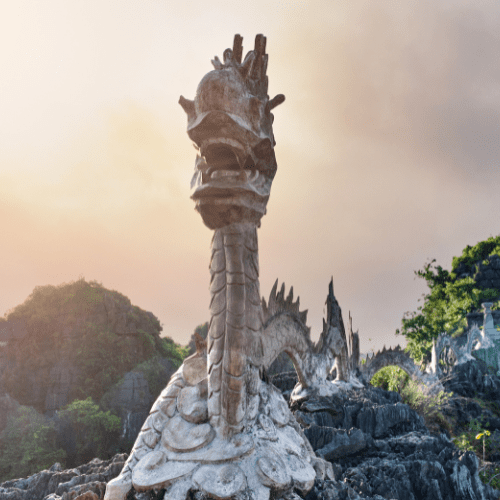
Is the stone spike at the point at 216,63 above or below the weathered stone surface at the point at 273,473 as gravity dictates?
above

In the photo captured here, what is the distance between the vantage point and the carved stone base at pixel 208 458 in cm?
231

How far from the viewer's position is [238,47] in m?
3.10

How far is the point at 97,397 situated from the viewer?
661 inches

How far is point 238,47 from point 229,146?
1.05 m

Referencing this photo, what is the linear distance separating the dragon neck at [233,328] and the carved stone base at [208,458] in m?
0.12

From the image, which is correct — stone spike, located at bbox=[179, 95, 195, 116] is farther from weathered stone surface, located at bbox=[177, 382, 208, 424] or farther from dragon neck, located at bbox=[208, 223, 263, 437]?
weathered stone surface, located at bbox=[177, 382, 208, 424]

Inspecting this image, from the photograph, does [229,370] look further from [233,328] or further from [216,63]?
[216,63]

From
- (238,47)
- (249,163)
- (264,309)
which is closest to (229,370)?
(249,163)

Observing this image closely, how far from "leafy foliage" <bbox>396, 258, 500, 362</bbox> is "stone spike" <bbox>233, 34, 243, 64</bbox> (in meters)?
22.0

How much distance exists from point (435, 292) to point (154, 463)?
25626 mm

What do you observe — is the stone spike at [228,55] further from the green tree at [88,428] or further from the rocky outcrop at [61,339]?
the rocky outcrop at [61,339]

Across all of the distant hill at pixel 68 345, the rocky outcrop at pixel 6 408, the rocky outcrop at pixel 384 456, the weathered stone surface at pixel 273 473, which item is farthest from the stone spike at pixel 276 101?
the distant hill at pixel 68 345

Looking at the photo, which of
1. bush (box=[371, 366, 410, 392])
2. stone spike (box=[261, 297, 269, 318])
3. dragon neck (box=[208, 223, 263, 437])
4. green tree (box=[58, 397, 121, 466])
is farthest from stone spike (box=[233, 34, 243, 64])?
green tree (box=[58, 397, 121, 466])

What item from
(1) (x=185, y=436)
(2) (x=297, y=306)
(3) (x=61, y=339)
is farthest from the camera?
(3) (x=61, y=339)
